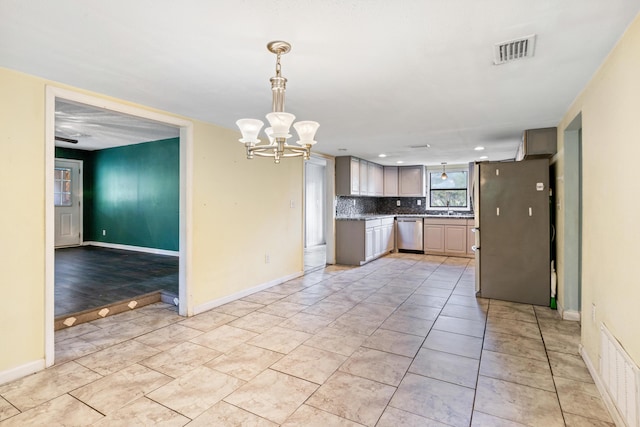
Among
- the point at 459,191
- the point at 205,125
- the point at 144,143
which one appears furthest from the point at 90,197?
the point at 459,191

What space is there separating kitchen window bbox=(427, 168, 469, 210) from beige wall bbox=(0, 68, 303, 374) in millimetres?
4391

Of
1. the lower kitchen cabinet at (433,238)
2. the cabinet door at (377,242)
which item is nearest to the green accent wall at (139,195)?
the cabinet door at (377,242)

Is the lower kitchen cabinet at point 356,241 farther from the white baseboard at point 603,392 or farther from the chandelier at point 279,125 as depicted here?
the chandelier at point 279,125

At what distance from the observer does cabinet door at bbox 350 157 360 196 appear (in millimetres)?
Result: 6441

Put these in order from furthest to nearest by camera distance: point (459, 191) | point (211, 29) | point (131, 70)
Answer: point (459, 191), point (131, 70), point (211, 29)

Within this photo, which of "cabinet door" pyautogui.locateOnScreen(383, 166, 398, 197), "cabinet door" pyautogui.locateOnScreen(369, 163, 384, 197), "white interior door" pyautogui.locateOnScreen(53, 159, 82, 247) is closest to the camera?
"white interior door" pyautogui.locateOnScreen(53, 159, 82, 247)

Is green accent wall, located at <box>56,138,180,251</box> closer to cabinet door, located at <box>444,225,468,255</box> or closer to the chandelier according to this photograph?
the chandelier

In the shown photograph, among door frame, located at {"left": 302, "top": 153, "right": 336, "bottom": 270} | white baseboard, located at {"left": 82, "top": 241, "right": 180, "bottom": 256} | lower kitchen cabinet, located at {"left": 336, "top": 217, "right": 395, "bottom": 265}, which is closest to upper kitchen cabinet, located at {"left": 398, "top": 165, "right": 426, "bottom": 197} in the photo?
lower kitchen cabinet, located at {"left": 336, "top": 217, "right": 395, "bottom": 265}

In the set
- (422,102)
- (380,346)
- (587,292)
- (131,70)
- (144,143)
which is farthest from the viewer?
(144,143)

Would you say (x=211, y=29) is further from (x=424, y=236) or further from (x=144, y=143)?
(x=424, y=236)

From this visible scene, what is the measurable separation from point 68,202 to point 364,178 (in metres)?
6.58

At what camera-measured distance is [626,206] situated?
5.71 ft

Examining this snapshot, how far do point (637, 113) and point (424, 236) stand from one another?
Result: 20.1 ft

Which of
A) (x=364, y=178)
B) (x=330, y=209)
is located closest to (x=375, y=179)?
(x=364, y=178)
